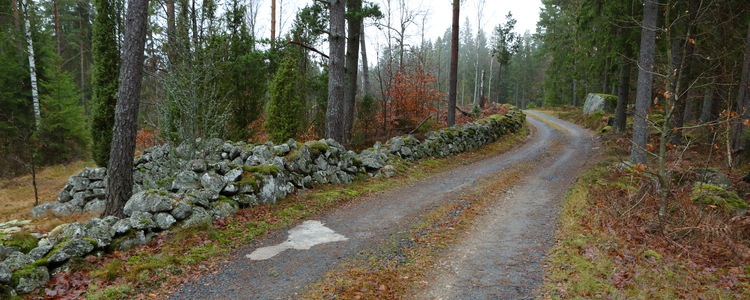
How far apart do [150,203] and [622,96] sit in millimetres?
20225

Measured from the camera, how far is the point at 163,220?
5469 mm

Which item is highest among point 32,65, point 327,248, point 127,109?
point 32,65

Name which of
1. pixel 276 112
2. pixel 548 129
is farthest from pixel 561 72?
pixel 276 112

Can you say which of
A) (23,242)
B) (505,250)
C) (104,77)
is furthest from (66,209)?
(505,250)

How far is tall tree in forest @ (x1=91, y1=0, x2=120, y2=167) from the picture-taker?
11.9m

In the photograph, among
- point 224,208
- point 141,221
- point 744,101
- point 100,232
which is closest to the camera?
point 100,232

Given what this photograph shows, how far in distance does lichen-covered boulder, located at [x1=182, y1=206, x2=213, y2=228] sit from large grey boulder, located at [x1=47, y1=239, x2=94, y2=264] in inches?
50.7

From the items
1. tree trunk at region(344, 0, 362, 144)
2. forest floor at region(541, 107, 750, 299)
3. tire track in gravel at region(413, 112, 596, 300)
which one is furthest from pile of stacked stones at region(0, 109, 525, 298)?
forest floor at region(541, 107, 750, 299)

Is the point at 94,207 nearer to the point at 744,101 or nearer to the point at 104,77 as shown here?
the point at 104,77

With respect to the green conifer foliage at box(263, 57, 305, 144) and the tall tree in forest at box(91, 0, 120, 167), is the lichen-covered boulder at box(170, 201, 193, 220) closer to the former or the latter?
the green conifer foliage at box(263, 57, 305, 144)

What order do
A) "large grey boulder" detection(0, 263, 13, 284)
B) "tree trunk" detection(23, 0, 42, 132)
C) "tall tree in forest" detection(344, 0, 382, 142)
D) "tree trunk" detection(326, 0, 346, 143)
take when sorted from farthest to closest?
"tree trunk" detection(23, 0, 42, 132), "tall tree in forest" detection(344, 0, 382, 142), "tree trunk" detection(326, 0, 346, 143), "large grey boulder" detection(0, 263, 13, 284)

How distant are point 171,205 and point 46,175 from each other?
13.8 metres

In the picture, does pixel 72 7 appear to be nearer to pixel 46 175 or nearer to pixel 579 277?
pixel 46 175

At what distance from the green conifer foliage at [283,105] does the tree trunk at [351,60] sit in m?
1.94
